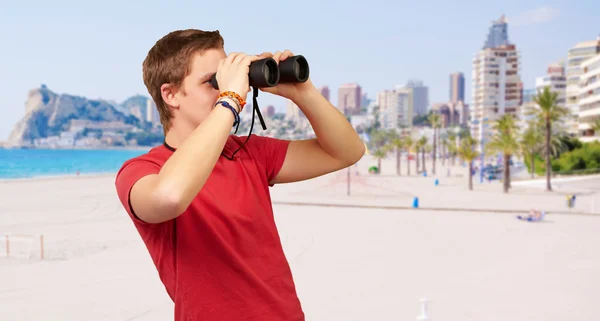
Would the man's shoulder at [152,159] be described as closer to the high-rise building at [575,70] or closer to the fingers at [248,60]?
the fingers at [248,60]

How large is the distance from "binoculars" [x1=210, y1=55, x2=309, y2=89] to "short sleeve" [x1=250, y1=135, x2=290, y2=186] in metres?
0.22

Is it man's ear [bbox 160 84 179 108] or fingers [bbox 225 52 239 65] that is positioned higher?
fingers [bbox 225 52 239 65]

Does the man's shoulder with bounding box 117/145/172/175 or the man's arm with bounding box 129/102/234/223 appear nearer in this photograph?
the man's arm with bounding box 129/102/234/223

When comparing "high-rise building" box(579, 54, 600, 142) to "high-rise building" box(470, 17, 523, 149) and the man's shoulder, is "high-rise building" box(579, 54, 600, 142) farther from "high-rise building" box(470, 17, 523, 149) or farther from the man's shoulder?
"high-rise building" box(470, 17, 523, 149)

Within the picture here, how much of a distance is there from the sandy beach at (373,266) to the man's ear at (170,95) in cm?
617

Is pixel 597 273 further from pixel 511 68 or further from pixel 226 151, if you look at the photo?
pixel 511 68

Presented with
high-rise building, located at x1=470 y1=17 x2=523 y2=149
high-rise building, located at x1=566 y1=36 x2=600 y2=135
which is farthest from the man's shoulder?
high-rise building, located at x1=470 y1=17 x2=523 y2=149

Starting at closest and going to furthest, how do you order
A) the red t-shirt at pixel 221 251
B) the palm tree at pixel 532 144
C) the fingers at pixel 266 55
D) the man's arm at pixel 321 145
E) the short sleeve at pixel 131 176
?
the short sleeve at pixel 131 176 → the red t-shirt at pixel 221 251 → the fingers at pixel 266 55 → the man's arm at pixel 321 145 → the palm tree at pixel 532 144

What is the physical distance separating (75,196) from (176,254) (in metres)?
32.9

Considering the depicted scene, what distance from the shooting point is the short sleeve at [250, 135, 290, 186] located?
→ 1900 mm

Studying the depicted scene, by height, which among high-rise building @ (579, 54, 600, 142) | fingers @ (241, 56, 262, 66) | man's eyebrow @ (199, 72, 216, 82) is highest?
high-rise building @ (579, 54, 600, 142)

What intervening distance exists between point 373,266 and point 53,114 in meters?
169


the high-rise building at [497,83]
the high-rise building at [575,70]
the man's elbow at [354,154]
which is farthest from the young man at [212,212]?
the high-rise building at [497,83]

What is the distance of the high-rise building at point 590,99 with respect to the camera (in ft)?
209
